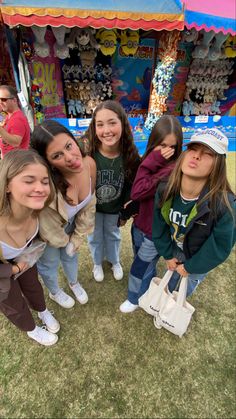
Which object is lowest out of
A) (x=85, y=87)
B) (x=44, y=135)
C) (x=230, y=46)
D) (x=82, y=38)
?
(x=44, y=135)

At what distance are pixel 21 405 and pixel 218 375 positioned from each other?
4.20ft

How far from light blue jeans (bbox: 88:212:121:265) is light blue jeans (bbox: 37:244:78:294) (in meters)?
0.28

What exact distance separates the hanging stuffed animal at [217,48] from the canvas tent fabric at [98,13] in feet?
4.18

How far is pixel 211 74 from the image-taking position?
5410 mm

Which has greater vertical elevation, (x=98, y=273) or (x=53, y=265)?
(x=53, y=265)

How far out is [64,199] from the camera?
1.42 m

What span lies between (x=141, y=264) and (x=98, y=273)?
64 centimetres

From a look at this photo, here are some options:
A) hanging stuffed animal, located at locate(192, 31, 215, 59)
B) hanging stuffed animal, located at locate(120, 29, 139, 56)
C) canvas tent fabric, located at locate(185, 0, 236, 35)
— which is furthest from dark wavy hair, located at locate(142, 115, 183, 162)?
hanging stuffed animal, located at locate(192, 31, 215, 59)

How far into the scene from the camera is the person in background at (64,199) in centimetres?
124

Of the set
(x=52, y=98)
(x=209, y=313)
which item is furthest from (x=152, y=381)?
(x=52, y=98)

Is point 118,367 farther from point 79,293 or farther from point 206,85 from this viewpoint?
point 206,85

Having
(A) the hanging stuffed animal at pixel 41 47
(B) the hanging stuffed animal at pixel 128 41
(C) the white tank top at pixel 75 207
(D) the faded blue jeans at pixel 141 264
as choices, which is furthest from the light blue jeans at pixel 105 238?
(B) the hanging stuffed animal at pixel 128 41

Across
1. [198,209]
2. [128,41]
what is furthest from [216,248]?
[128,41]

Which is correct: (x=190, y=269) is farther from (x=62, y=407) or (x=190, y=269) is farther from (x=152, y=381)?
(x=62, y=407)
